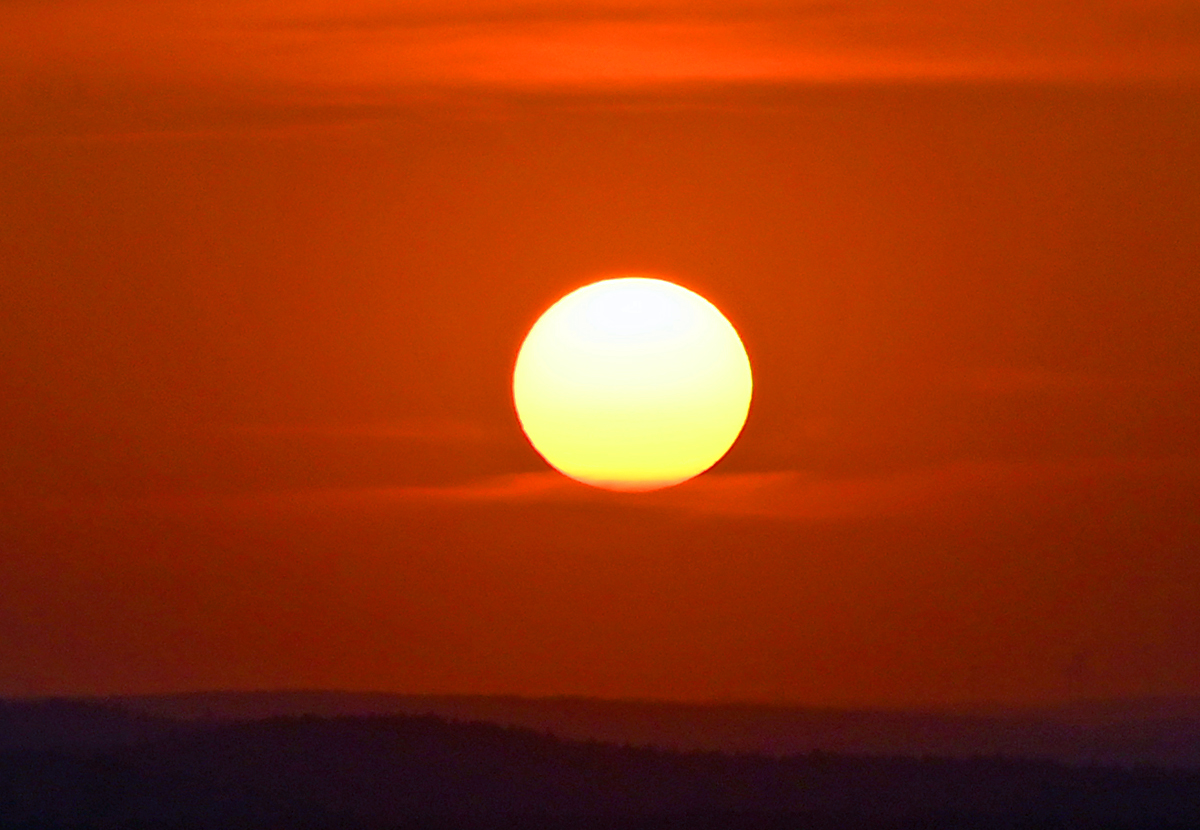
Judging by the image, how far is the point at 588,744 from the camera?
11.0 meters

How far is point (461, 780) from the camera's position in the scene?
444 inches

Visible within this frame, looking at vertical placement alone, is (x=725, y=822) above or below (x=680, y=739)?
below

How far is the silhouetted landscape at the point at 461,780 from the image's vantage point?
1065 cm

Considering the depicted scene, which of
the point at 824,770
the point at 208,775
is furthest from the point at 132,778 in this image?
the point at 824,770

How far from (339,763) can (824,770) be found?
3.63 meters

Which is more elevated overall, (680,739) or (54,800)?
(680,739)

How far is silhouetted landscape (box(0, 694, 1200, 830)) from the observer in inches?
419

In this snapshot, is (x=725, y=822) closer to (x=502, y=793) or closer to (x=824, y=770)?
(x=824, y=770)

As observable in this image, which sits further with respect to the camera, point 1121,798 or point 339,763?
point 339,763

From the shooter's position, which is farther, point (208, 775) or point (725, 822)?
point (208, 775)

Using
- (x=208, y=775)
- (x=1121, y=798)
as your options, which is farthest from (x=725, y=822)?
(x=208, y=775)

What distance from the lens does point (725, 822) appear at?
34.8 feet

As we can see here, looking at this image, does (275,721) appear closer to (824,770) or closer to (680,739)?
(680,739)

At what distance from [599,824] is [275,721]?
2.53 metres
